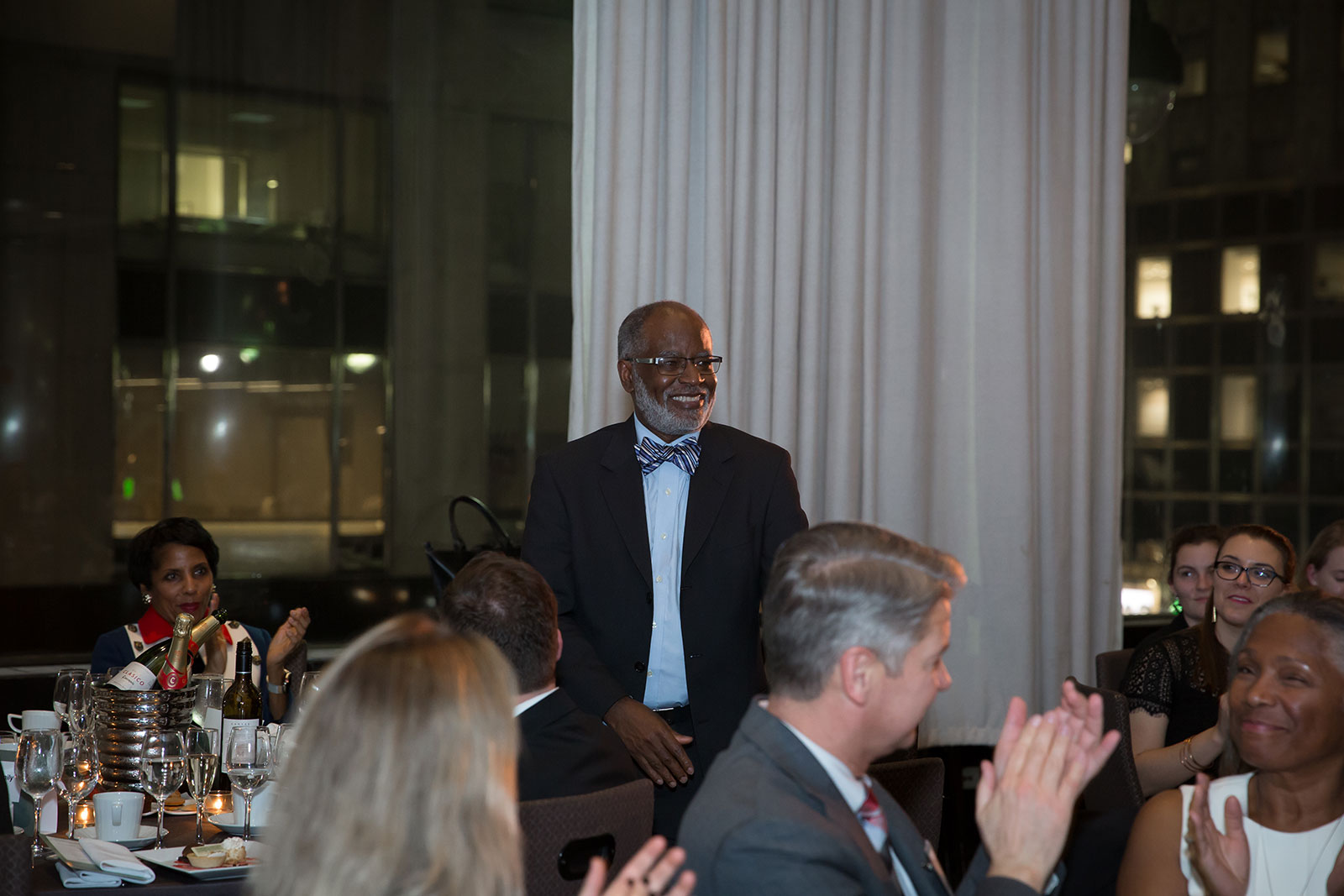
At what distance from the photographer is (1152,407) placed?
5895mm

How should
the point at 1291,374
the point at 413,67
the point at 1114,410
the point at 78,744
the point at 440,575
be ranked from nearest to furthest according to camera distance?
the point at 78,744
the point at 440,575
the point at 413,67
the point at 1114,410
the point at 1291,374

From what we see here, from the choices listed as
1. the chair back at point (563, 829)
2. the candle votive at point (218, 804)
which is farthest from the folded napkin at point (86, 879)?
the chair back at point (563, 829)

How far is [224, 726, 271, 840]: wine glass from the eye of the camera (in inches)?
97.1

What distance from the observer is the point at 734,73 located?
4.54 meters

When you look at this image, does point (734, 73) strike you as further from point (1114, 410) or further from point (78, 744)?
point (78, 744)

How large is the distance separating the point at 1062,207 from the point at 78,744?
3919 millimetres

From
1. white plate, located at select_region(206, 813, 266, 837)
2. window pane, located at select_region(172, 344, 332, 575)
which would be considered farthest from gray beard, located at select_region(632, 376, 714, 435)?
window pane, located at select_region(172, 344, 332, 575)

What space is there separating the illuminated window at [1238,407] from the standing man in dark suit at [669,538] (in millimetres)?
3514

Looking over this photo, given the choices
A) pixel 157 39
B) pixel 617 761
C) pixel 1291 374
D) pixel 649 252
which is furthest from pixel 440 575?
pixel 1291 374

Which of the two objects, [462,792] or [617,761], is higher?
[462,792]

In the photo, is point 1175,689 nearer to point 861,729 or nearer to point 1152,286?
point 861,729

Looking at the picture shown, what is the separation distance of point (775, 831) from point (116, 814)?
5.05 feet

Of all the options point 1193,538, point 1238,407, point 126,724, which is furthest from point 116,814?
point 1238,407

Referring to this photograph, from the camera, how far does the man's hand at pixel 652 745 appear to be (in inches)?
113
